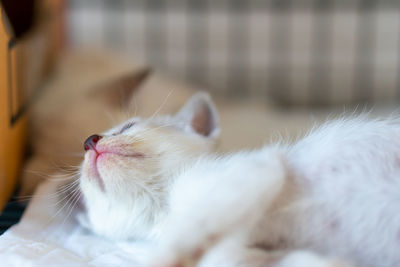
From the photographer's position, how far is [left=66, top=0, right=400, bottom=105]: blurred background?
2.12m

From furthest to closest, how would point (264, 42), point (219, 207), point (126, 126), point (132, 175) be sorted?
1. point (264, 42)
2. point (126, 126)
3. point (132, 175)
4. point (219, 207)

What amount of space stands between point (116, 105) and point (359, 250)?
0.85 m

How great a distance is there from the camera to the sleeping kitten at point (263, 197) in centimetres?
66

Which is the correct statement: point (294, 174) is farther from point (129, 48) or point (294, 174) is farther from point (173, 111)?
point (129, 48)

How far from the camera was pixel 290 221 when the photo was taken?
71 centimetres

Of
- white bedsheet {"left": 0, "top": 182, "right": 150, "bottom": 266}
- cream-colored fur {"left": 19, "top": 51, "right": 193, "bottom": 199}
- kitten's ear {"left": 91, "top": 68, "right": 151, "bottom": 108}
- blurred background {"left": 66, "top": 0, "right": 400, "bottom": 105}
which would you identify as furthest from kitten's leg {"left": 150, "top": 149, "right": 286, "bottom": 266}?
blurred background {"left": 66, "top": 0, "right": 400, "bottom": 105}

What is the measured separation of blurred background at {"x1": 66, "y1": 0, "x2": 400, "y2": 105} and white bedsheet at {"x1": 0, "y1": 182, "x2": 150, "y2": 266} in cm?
125

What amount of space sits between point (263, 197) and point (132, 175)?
0.24m

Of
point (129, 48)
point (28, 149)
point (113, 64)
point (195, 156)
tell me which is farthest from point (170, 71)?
point (195, 156)

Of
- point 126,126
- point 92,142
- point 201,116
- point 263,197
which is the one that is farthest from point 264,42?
point 263,197

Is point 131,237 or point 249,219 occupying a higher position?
point 249,219

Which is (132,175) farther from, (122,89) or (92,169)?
(122,89)

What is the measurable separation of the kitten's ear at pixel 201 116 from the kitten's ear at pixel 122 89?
31cm

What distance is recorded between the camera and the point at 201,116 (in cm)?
102
